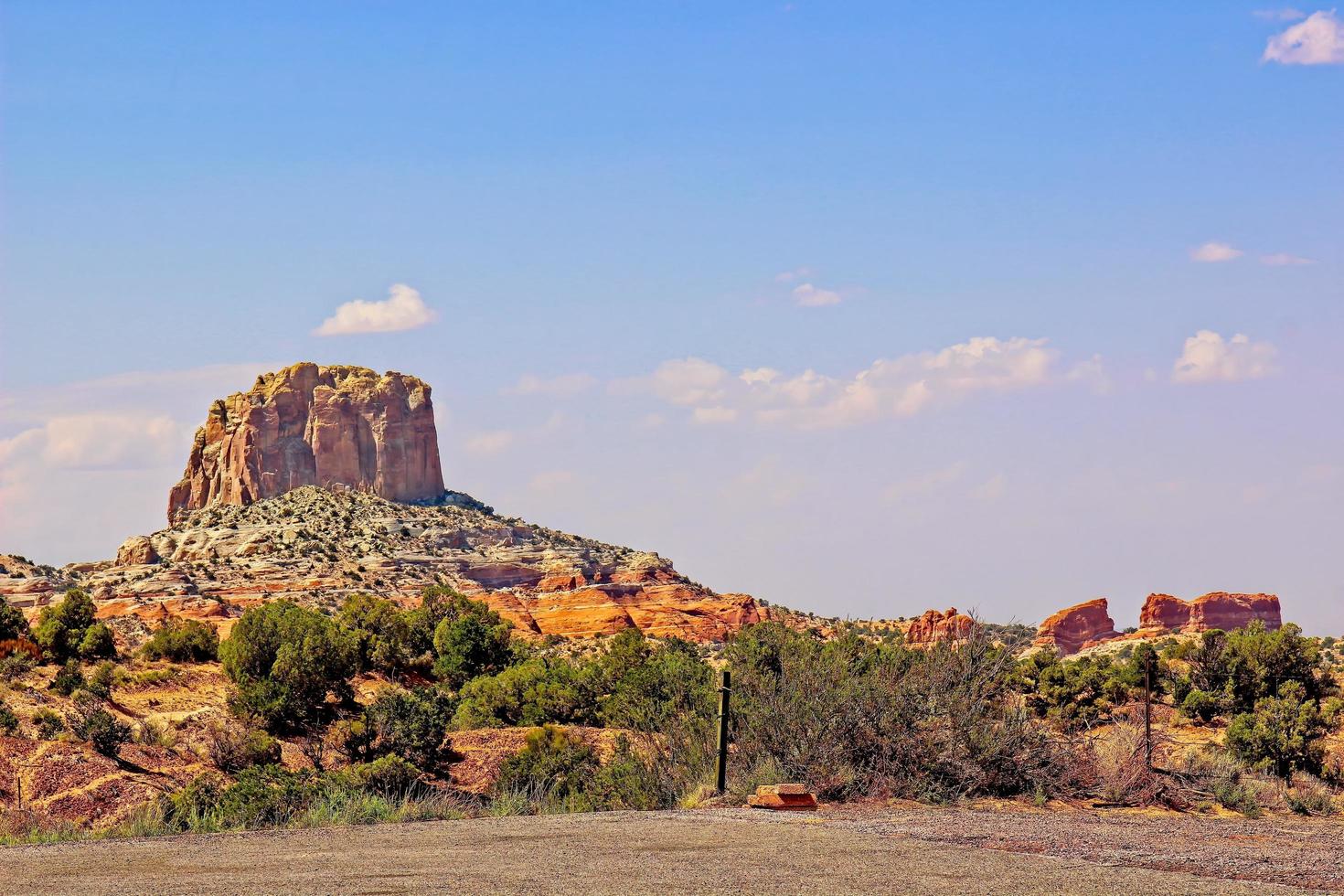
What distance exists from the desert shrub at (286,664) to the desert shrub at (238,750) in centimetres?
324

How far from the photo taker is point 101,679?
3791 centimetres

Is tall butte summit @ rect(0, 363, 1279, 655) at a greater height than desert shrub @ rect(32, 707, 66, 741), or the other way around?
tall butte summit @ rect(0, 363, 1279, 655)

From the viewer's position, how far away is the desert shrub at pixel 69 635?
141 ft

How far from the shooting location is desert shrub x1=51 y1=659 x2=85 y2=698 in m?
35.5

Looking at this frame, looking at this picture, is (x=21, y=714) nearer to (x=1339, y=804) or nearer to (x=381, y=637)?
(x=381, y=637)

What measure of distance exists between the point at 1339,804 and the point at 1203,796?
3.74 metres

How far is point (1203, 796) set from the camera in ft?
62.1

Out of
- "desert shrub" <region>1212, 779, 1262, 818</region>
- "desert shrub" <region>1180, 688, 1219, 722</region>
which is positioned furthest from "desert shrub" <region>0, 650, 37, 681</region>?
"desert shrub" <region>1180, 688, 1219, 722</region>

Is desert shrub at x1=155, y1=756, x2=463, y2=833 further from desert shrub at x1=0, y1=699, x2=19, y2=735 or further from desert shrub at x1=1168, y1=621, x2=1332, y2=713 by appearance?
desert shrub at x1=1168, y1=621, x2=1332, y2=713

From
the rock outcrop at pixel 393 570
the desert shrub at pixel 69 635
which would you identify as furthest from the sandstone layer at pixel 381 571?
the desert shrub at pixel 69 635

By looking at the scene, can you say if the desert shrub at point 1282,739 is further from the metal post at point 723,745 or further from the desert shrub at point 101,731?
the desert shrub at point 101,731

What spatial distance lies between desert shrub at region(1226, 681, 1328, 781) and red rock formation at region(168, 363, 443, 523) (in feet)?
312

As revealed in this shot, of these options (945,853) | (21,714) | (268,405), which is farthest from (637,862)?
(268,405)

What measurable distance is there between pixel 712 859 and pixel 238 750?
827 inches
